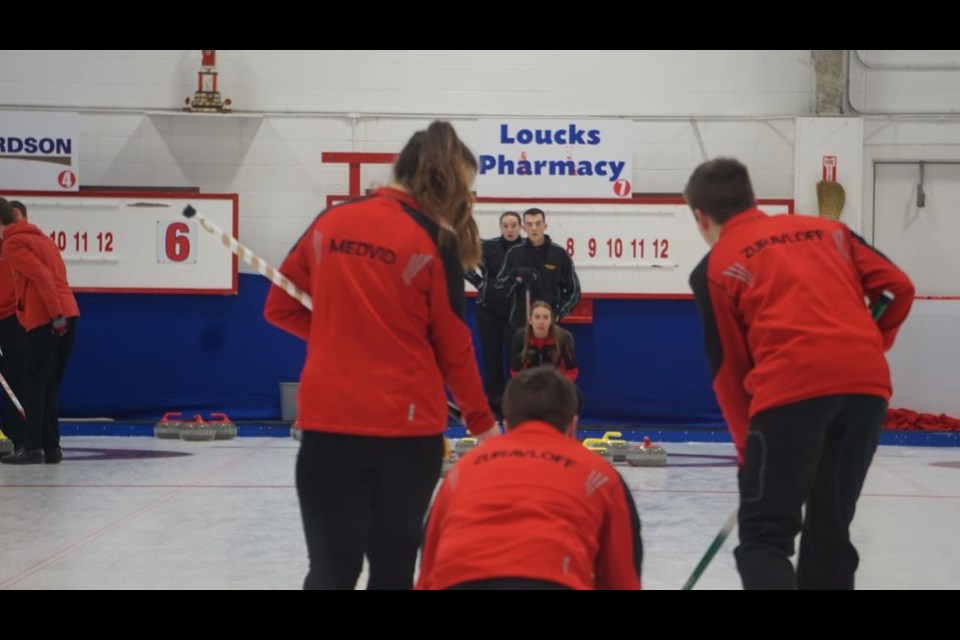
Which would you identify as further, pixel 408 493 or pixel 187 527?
pixel 187 527

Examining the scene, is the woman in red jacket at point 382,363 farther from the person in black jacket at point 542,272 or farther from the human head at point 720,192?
the person in black jacket at point 542,272

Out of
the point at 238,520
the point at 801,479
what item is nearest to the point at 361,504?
the point at 801,479

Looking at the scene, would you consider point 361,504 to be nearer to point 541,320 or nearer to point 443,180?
point 443,180

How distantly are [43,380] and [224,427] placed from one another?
232 cm

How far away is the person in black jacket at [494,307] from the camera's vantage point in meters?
10.2

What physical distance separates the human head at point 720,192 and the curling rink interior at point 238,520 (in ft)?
6.53

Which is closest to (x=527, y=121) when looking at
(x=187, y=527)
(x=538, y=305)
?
(x=538, y=305)

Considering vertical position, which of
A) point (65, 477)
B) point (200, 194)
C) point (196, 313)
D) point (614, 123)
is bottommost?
point (65, 477)

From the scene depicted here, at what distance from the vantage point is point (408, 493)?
10.0 ft

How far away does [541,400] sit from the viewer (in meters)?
2.77

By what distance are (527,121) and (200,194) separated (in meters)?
2.87

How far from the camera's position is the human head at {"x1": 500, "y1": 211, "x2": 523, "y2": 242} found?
10.1m
